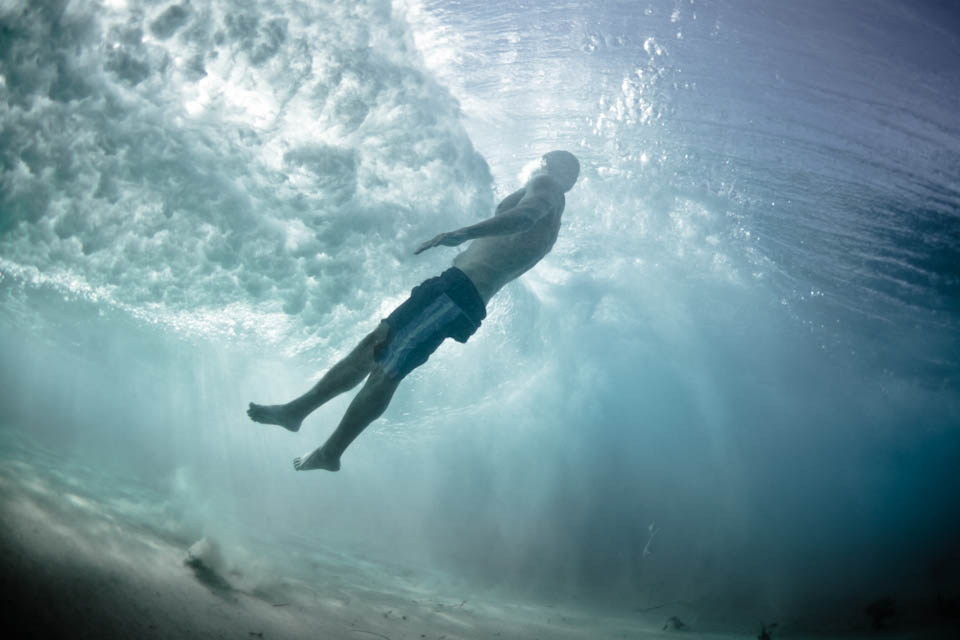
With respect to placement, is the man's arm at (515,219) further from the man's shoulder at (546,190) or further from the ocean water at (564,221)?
the ocean water at (564,221)

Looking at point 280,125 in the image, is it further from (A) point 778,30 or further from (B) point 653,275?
(B) point 653,275

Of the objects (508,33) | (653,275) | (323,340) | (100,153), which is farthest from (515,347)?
(100,153)

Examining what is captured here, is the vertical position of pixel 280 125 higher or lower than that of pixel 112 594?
higher

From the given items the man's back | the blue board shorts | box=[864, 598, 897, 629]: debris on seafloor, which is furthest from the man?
box=[864, 598, 897, 629]: debris on seafloor

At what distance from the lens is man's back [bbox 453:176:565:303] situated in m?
3.52

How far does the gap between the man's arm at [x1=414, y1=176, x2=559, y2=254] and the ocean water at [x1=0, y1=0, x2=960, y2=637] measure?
4303mm

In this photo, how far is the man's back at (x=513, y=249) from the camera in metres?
3.52

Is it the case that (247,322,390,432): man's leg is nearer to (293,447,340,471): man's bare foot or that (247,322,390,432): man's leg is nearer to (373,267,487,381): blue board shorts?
(373,267,487,381): blue board shorts

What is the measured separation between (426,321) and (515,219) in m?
1.06

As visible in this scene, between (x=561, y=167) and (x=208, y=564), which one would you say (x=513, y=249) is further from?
(x=208, y=564)

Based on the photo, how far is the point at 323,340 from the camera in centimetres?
1748

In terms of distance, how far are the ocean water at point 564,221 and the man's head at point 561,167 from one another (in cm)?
376

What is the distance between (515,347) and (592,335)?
4.45 meters

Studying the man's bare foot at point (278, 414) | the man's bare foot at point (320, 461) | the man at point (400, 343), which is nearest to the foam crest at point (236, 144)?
the man at point (400, 343)
